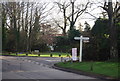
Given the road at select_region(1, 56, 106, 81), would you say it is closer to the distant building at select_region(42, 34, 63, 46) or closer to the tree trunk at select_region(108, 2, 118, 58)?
the tree trunk at select_region(108, 2, 118, 58)

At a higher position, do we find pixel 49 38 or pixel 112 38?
pixel 112 38

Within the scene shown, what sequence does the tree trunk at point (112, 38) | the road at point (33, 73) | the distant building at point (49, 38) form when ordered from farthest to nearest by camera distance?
the distant building at point (49, 38) < the tree trunk at point (112, 38) < the road at point (33, 73)

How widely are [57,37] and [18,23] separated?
1584cm

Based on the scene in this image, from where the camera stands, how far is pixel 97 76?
586 inches

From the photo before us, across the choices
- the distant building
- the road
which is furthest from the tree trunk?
the distant building

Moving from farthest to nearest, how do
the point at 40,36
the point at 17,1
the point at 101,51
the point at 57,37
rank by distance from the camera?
Result: the point at 57,37 → the point at 40,36 → the point at 17,1 → the point at 101,51

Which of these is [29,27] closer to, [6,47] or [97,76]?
[6,47]

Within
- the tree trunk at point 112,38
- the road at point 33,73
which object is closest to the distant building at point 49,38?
the tree trunk at point 112,38

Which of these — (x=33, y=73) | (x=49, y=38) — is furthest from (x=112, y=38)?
(x=49, y=38)

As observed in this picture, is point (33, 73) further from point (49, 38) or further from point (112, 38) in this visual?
point (49, 38)

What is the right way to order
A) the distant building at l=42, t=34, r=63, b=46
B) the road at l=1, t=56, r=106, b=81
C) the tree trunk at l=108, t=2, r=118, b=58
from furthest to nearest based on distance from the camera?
the distant building at l=42, t=34, r=63, b=46
the tree trunk at l=108, t=2, r=118, b=58
the road at l=1, t=56, r=106, b=81

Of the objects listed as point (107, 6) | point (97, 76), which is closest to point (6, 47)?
point (107, 6)

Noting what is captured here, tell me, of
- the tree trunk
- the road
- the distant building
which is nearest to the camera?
the road

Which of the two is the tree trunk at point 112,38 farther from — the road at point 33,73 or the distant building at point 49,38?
the distant building at point 49,38
